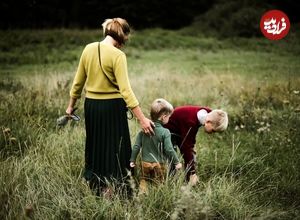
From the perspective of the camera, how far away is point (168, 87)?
347 inches

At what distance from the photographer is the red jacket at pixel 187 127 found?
405 cm

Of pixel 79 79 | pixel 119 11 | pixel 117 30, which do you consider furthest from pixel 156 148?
pixel 119 11

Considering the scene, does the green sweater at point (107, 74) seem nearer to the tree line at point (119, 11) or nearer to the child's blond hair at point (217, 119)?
the child's blond hair at point (217, 119)

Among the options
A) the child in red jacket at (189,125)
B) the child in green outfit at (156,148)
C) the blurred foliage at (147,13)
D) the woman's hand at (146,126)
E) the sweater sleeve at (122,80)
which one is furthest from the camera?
the blurred foliage at (147,13)

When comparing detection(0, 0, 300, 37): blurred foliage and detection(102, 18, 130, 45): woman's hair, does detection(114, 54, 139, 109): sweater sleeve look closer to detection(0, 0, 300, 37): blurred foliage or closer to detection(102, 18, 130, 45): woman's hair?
detection(102, 18, 130, 45): woman's hair

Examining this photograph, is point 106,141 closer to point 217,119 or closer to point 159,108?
point 159,108

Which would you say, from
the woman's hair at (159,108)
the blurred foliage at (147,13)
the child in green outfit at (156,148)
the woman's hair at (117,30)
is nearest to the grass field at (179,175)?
the child in green outfit at (156,148)

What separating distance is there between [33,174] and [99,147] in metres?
0.74

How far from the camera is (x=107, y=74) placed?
139 inches

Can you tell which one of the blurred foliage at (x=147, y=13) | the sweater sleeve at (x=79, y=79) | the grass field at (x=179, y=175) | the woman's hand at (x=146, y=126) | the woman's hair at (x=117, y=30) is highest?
the blurred foliage at (x=147, y=13)

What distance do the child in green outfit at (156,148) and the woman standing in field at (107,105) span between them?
14 cm

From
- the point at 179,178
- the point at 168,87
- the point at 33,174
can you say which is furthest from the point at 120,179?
the point at 168,87

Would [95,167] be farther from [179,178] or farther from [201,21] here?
[201,21]

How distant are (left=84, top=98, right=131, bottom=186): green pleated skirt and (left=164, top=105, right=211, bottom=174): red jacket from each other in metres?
0.60
